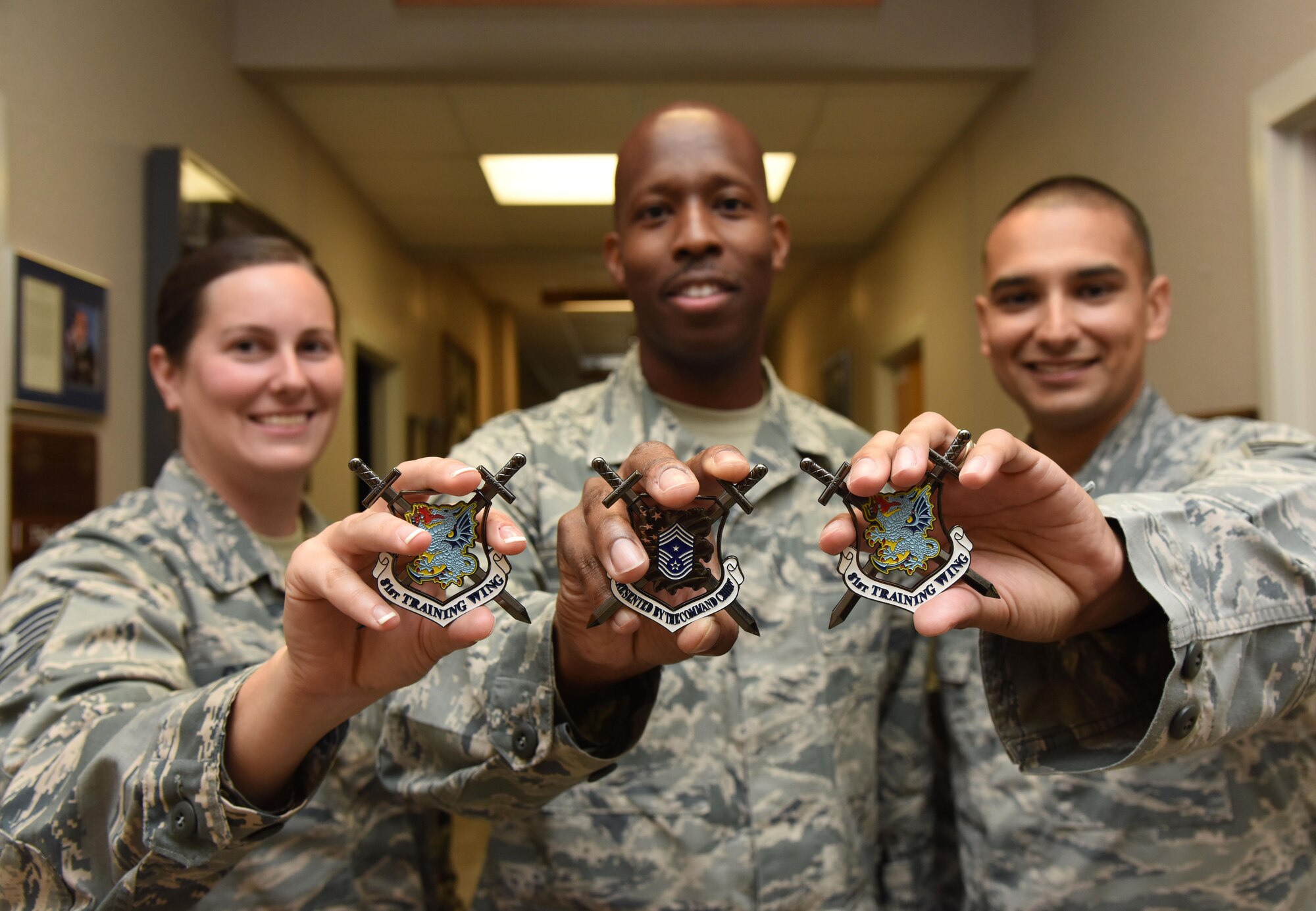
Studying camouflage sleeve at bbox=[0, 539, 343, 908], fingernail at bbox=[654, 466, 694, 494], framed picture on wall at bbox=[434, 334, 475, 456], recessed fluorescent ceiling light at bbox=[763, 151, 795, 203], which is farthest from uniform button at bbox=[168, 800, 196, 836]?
framed picture on wall at bbox=[434, 334, 475, 456]

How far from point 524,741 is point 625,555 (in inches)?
14.4

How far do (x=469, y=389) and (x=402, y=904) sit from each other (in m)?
6.05

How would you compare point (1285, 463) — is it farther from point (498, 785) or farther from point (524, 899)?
point (524, 899)

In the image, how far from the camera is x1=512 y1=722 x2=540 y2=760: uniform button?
39.5 inches

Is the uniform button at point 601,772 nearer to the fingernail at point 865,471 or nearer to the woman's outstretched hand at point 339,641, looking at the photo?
the woman's outstretched hand at point 339,641

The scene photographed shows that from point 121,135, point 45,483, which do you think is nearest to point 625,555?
point 45,483

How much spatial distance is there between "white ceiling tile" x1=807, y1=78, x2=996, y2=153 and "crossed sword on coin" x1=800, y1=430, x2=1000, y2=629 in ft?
10.4

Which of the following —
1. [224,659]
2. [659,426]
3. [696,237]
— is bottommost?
[224,659]

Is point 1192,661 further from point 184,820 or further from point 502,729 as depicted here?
point 184,820

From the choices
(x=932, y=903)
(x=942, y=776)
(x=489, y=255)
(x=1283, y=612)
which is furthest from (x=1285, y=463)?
(x=489, y=255)

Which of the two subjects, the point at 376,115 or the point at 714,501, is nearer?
the point at 714,501

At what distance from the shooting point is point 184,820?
914mm

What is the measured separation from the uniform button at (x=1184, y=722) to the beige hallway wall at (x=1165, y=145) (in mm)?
1610

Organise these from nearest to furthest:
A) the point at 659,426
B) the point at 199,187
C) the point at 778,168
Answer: the point at 659,426, the point at 199,187, the point at 778,168
